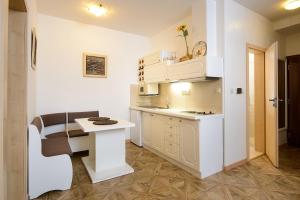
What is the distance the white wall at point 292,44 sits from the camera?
4098 mm

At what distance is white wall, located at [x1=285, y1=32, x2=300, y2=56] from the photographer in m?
4.10

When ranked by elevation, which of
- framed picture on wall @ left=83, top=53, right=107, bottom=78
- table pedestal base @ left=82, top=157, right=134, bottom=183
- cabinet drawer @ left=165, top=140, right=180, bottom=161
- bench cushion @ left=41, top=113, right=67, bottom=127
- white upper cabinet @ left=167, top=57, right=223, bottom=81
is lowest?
table pedestal base @ left=82, top=157, right=134, bottom=183

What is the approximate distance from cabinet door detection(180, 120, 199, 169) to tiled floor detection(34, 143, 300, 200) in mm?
205

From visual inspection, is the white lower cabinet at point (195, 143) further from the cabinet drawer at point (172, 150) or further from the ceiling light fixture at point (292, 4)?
the ceiling light fixture at point (292, 4)

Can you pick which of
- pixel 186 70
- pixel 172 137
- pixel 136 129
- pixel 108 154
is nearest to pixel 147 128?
pixel 136 129

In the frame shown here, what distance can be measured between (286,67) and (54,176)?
5177mm

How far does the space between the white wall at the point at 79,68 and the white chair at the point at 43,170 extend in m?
1.62

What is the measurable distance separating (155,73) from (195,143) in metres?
1.83

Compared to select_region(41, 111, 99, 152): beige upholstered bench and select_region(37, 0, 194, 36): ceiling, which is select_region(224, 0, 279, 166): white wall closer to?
select_region(37, 0, 194, 36): ceiling

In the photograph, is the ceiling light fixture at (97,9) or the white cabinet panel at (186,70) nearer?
the white cabinet panel at (186,70)

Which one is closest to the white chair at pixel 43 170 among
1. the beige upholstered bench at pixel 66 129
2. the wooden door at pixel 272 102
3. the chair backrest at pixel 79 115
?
the beige upholstered bench at pixel 66 129

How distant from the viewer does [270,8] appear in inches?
125

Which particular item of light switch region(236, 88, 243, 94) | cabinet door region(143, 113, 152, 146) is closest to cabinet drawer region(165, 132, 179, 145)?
cabinet door region(143, 113, 152, 146)

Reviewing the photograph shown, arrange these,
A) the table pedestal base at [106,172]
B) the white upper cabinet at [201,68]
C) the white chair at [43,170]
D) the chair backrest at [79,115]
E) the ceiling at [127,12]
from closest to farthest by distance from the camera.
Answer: the white chair at [43,170], the table pedestal base at [106,172], the white upper cabinet at [201,68], the ceiling at [127,12], the chair backrest at [79,115]
